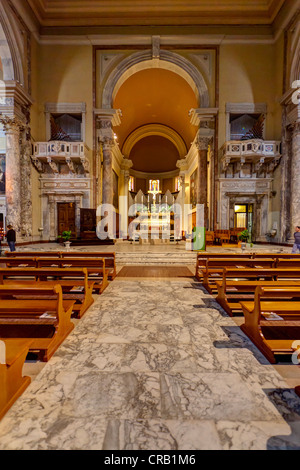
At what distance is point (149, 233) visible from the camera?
14.4 m

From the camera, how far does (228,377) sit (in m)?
2.38

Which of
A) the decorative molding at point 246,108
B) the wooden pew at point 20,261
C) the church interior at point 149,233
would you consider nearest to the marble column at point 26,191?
the church interior at point 149,233

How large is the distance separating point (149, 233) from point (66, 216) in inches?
199

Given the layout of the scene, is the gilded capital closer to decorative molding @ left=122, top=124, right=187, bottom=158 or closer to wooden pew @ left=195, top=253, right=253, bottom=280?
decorative molding @ left=122, top=124, right=187, bottom=158

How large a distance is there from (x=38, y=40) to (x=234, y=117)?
11874 mm

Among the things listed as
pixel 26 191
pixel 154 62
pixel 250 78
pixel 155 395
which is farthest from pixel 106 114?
pixel 155 395

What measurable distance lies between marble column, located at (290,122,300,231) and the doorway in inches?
106

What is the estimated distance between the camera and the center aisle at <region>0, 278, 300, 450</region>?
5.58 ft

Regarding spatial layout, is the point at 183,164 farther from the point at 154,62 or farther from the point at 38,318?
the point at 38,318

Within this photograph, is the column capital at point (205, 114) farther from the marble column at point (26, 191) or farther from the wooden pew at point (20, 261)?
the wooden pew at point (20, 261)

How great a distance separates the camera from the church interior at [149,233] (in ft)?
6.55
